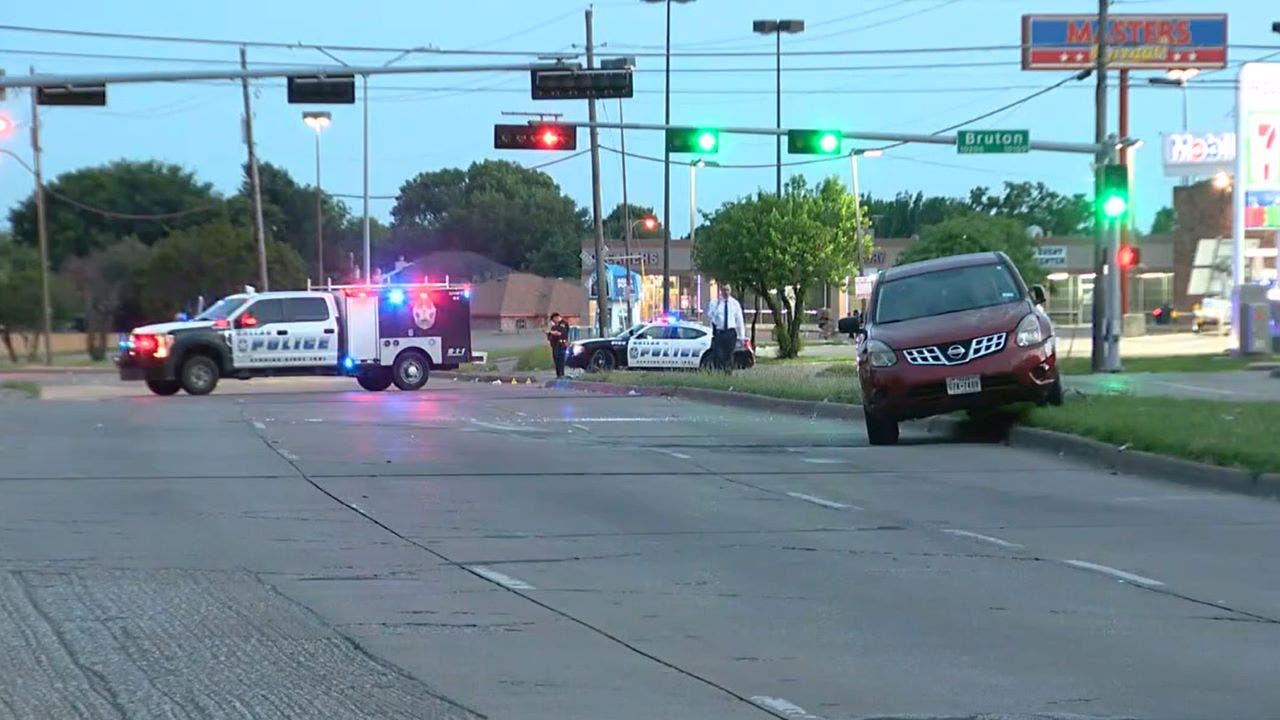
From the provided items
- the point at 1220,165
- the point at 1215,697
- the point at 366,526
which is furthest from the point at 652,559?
the point at 1220,165

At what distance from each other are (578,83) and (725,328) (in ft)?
19.6

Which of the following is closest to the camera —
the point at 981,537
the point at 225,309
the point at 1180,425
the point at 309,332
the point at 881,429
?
the point at 981,537

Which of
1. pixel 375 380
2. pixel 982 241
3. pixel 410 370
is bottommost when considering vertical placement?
pixel 375 380

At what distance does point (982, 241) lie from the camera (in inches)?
2028

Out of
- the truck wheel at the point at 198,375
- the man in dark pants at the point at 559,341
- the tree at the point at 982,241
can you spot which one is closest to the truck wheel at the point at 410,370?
the man in dark pants at the point at 559,341

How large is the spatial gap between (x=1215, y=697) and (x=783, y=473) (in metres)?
8.48

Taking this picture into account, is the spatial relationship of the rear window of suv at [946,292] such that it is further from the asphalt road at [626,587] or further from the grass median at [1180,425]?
the asphalt road at [626,587]

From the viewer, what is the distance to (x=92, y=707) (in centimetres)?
639

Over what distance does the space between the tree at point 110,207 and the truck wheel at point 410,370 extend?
34617 mm

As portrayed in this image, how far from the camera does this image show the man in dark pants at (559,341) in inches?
1507

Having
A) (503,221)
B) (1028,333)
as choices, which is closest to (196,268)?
(1028,333)

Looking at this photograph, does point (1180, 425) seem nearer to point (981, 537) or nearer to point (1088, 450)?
point (1088, 450)

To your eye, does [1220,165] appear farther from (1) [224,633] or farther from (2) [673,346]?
(1) [224,633]

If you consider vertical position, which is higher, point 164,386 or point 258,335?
point 258,335
